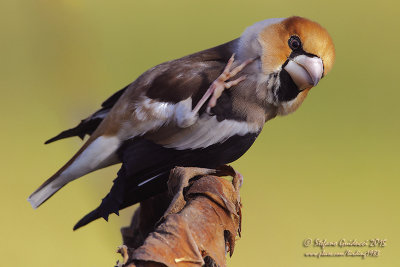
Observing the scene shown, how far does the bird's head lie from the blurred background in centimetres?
74

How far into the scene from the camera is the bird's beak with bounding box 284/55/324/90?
1942 millimetres

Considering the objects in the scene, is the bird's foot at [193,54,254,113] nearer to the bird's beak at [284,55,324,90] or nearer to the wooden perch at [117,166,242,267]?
the bird's beak at [284,55,324,90]

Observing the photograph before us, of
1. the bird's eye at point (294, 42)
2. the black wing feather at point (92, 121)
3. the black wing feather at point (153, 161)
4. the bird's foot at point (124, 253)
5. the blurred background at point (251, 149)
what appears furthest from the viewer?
the blurred background at point (251, 149)

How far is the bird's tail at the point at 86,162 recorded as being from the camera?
2.04 metres

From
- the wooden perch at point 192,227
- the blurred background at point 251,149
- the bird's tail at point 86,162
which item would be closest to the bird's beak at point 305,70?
the wooden perch at point 192,227

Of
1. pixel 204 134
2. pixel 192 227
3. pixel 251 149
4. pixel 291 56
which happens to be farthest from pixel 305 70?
pixel 251 149

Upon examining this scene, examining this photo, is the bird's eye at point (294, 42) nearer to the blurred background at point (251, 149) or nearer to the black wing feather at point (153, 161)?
the black wing feather at point (153, 161)

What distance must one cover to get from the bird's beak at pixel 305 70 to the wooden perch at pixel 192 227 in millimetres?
541

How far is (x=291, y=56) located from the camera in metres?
2.04

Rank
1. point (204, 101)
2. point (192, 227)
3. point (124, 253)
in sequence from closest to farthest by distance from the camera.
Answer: point (124, 253)
point (192, 227)
point (204, 101)

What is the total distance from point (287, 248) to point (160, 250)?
5.93 ft

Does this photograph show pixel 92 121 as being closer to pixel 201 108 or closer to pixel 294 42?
pixel 201 108

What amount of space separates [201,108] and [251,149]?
5.31 feet

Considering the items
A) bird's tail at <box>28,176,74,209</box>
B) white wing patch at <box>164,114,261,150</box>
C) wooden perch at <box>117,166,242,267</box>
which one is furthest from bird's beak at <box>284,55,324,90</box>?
bird's tail at <box>28,176,74,209</box>
